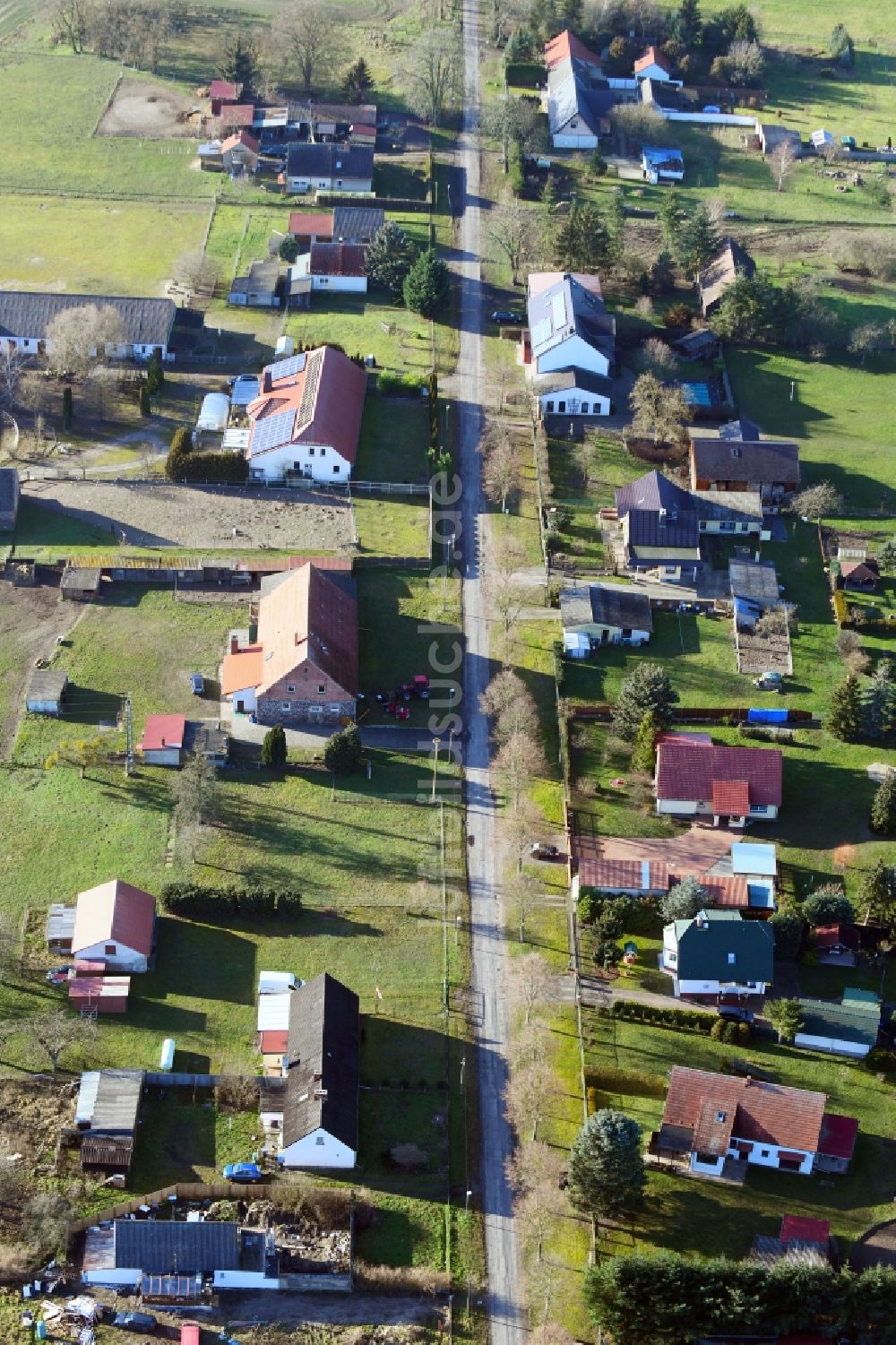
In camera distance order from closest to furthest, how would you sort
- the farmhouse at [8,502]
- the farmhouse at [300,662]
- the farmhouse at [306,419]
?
the farmhouse at [300,662] < the farmhouse at [8,502] < the farmhouse at [306,419]

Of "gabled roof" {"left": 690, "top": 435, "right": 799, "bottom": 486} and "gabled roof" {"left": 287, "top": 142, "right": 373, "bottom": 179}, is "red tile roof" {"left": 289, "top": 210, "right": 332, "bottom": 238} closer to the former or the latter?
"gabled roof" {"left": 287, "top": 142, "right": 373, "bottom": 179}

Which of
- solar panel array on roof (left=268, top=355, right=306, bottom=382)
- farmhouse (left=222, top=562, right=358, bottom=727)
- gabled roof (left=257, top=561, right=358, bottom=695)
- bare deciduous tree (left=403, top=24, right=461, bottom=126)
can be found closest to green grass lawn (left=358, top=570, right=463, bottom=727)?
gabled roof (left=257, top=561, right=358, bottom=695)

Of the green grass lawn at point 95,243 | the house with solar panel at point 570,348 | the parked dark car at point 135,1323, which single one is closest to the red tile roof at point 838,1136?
the parked dark car at point 135,1323

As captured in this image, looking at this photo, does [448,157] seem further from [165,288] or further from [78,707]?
[78,707]

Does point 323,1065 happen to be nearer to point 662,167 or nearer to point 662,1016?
point 662,1016

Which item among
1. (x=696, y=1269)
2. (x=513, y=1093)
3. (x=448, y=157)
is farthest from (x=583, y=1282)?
(x=448, y=157)

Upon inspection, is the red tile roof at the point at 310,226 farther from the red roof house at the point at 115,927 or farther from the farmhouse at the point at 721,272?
the red roof house at the point at 115,927
